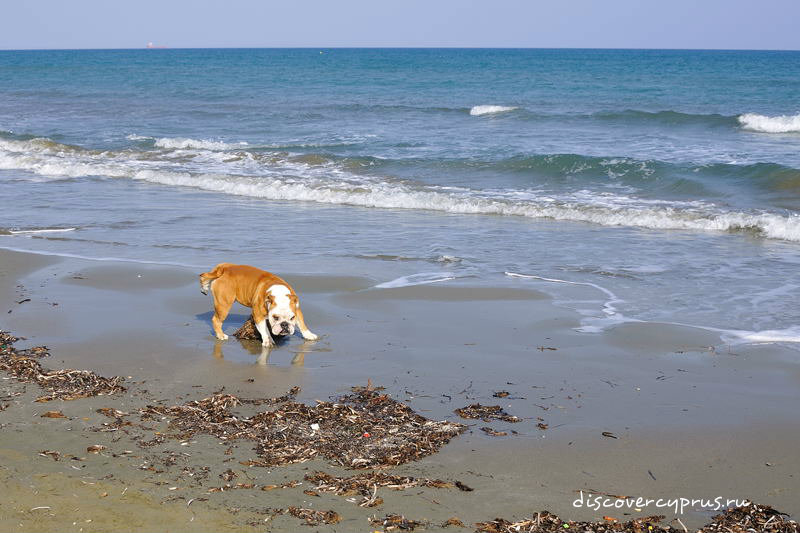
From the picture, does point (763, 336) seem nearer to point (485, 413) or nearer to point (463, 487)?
point (485, 413)

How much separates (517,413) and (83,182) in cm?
1533

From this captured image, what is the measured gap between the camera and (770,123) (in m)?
28.1

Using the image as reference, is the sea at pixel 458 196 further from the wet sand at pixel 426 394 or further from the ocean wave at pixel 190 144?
the wet sand at pixel 426 394

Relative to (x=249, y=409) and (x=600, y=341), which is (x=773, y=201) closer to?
(x=600, y=341)

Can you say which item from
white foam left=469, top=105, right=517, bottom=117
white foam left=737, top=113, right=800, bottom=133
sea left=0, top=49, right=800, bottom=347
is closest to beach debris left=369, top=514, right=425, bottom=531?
sea left=0, top=49, right=800, bottom=347

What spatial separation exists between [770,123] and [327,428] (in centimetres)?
2596

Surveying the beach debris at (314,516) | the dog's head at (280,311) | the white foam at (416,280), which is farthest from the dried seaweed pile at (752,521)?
the white foam at (416,280)

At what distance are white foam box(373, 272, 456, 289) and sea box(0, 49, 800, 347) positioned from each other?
53 mm

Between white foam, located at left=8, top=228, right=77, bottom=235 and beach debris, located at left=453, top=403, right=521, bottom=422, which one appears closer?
Result: beach debris, located at left=453, top=403, right=521, bottom=422

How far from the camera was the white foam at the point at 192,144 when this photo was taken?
2538 centimetres

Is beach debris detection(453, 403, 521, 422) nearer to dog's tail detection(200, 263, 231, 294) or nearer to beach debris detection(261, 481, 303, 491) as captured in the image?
beach debris detection(261, 481, 303, 491)

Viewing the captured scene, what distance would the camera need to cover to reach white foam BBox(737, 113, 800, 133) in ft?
91.4

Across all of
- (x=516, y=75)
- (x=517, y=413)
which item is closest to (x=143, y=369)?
(x=517, y=413)

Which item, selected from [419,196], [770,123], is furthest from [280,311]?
[770,123]
